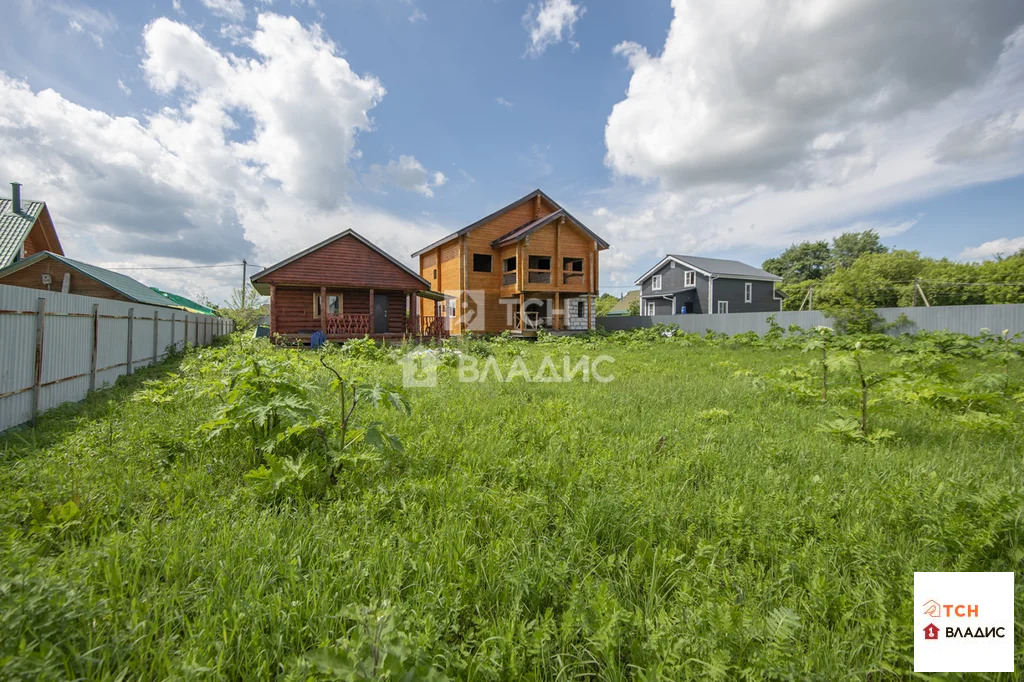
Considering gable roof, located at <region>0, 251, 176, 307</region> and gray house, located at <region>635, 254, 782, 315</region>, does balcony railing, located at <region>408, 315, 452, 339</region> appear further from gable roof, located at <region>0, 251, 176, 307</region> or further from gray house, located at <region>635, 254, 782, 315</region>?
gray house, located at <region>635, 254, 782, 315</region>

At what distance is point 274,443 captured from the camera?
294 centimetres

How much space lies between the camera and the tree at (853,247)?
52375 millimetres

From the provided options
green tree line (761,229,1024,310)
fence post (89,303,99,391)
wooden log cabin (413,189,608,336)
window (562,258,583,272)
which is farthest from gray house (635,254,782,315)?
fence post (89,303,99,391)

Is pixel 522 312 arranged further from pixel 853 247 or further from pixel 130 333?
pixel 853 247

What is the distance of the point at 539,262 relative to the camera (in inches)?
989

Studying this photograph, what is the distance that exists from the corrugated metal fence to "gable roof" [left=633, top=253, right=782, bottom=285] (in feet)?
111

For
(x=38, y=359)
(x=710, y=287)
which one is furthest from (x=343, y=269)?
(x=710, y=287)

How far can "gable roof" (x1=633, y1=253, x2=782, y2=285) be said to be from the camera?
32.9 m

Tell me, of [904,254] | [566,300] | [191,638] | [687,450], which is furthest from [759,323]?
[904,254]

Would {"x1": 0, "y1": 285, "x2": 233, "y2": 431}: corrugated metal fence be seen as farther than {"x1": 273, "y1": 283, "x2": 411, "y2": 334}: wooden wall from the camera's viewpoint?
No

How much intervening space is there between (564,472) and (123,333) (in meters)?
10.5

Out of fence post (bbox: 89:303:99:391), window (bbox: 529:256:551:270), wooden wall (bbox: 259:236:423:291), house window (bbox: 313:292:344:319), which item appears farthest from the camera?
window (bbox: 529:256:551:270)

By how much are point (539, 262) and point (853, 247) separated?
51362 mm

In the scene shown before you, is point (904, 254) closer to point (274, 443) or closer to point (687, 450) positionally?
point (687, 450)
